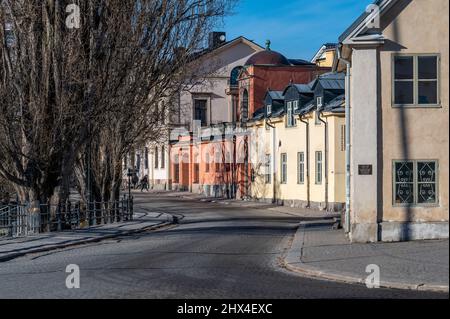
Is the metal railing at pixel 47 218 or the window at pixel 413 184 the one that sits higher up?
the window at pixel 413 184

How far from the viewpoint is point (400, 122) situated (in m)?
19.3

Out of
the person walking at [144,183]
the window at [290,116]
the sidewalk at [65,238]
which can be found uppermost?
the window at [290,116]

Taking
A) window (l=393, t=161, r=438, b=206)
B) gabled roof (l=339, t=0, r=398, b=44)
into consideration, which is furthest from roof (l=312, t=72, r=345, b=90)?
window (l=393, t=161, r=438, b=206)

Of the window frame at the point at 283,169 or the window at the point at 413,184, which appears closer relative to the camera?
the window at the point at 413,184

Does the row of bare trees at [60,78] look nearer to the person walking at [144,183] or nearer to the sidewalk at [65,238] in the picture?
the sidewalk at [65,238]

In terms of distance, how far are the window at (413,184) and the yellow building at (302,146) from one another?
56.0 feet

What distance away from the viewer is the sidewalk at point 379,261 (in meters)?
13.0

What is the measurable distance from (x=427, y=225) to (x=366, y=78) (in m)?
3.68

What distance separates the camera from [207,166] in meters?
59.5

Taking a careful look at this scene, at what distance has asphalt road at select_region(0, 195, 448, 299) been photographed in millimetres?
11875

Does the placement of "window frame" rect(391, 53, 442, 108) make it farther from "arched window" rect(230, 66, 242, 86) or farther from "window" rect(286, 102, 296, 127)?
"arched window" rect(230, 66, 242, 86)

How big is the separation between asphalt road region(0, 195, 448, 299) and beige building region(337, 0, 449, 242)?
8.91 ft

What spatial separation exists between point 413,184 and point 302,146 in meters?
21.9

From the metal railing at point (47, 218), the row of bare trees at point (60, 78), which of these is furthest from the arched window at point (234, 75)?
the row of bare trees at point (60, 78)
